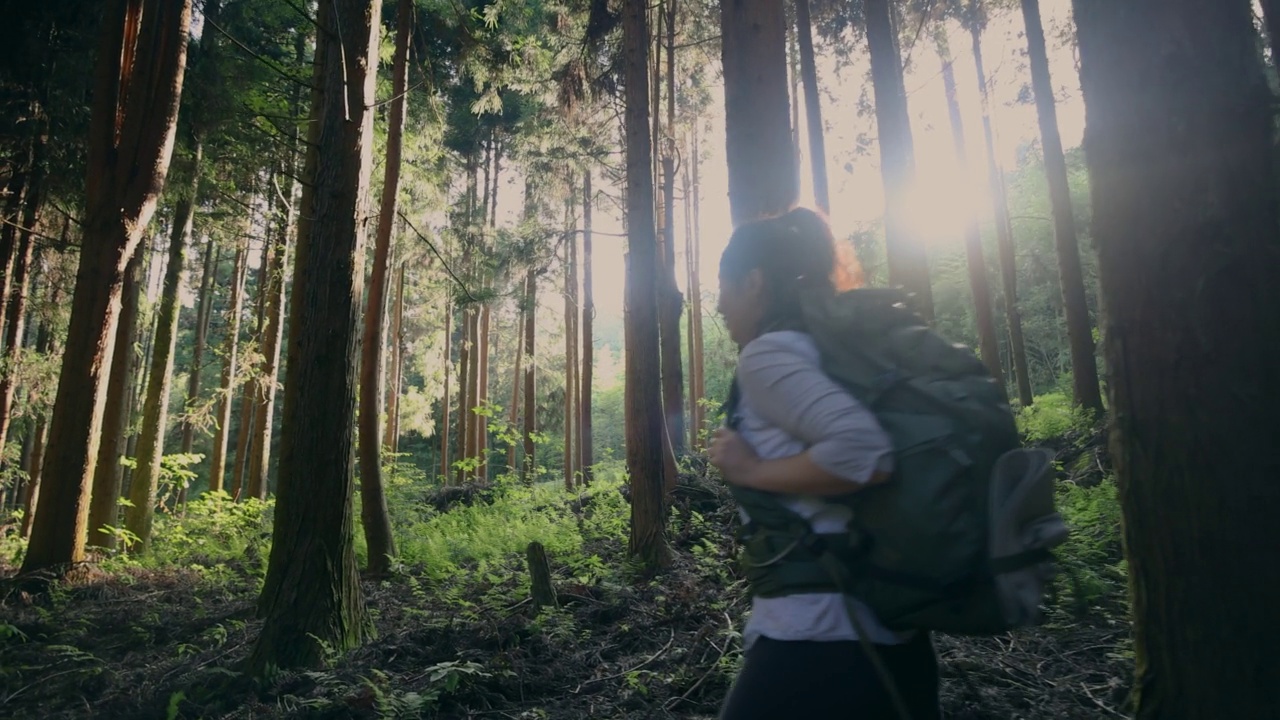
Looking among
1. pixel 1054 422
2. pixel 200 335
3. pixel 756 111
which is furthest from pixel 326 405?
pixel 200 335

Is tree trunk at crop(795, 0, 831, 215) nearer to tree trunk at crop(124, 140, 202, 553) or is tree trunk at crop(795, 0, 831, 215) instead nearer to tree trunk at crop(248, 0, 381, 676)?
tree trunk at crop(248, 0, 381, 676)

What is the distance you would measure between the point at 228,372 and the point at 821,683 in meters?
17.6

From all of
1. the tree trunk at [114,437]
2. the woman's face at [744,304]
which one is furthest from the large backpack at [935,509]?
the tree trunk at [114,437]

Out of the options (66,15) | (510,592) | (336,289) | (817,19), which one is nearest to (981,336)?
(817,19)

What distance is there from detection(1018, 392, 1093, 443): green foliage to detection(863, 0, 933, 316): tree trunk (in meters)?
4.18

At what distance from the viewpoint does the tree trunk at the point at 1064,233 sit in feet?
38.9

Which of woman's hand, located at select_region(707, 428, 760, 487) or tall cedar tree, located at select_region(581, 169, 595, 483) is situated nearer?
woman's hand, located at select_region(707, 428, 760, 487)

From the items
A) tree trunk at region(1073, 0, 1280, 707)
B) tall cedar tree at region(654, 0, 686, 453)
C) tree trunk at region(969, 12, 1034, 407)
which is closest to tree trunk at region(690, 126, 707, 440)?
tall cedar tree at region(654, 0, 686, 453)

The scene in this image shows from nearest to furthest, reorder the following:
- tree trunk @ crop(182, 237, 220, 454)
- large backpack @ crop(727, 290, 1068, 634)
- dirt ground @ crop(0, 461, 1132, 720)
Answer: large backpack @ crop(727, 290, 1068, 634)
dirt ground @ crop(0, 461, 1132, 720)
tree trunk @ crop(182, 237, 220, 454)

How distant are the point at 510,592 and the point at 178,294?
8785 mm

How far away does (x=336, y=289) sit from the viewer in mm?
5434

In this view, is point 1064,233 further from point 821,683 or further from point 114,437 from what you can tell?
point 114,437

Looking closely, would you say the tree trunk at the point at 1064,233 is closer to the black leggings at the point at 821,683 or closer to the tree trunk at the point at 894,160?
the tree trunk at the point at 894,160

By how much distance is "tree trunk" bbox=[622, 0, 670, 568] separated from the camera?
7719 mm
